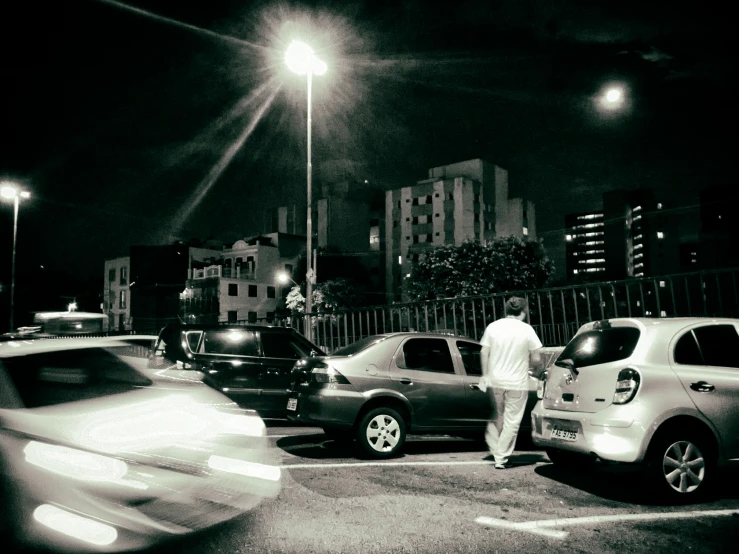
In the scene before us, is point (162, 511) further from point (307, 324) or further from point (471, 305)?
point (307, 324)

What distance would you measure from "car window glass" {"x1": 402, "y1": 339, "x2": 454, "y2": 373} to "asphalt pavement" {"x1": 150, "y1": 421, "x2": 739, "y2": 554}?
127 centimetres

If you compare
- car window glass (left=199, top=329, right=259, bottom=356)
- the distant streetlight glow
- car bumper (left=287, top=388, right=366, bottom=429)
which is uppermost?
the distant streetlight glow

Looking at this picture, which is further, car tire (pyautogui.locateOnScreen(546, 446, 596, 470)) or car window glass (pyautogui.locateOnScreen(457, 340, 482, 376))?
car window glass (pyautogui.locateOnScreen(457, 340, 482, 376))

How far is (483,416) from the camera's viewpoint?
7.91 m

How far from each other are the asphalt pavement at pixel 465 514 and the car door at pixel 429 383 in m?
0.66

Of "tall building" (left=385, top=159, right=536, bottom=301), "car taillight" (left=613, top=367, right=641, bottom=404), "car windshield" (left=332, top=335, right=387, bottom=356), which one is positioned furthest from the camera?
"tall building" (left=385, top=159, right=536, bottom=301)

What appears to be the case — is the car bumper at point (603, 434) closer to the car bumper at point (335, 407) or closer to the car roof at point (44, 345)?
the car bumper at point (335, 407)

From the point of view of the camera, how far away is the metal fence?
28.8 ft

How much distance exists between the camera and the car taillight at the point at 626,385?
5.37 metres

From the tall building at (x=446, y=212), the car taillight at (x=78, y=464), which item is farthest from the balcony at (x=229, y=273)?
the car taillight at (x=78, y=464)

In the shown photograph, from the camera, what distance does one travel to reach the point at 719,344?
18.9 ft

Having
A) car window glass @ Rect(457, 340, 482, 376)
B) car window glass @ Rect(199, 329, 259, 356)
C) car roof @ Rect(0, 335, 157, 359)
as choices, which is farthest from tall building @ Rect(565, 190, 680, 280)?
car roof @ Rect(0, 335, 157, 359)

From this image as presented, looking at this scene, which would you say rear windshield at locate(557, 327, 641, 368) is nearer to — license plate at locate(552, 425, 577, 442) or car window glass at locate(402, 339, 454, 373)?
license plate at locate(552, 425, 577, 442)

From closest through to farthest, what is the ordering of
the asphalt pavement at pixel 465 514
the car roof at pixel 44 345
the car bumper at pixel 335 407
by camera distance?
1. the asphalt pavement at pixel 465 514
2. the car roof at pixel 44 345
3. the car bumper at pixel 335 407
